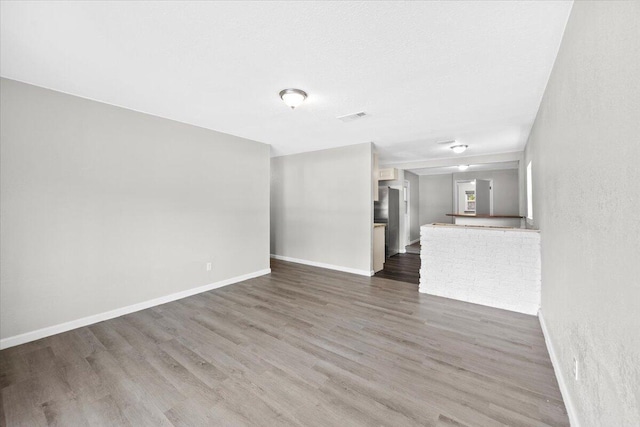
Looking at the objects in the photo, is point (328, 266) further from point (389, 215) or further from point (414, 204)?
point (414, 204)

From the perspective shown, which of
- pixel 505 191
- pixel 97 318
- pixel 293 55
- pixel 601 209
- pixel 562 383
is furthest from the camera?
pixel 505 191

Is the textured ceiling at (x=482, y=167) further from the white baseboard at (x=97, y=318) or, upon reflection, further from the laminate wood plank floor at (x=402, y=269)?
the white baseboard at (x=97, y=318)

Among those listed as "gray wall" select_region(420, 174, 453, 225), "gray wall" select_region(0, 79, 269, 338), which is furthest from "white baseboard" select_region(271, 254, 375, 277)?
"gray wall" select_region(420, 174, 453, 225)

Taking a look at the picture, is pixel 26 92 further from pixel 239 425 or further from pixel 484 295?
pixel 484 295

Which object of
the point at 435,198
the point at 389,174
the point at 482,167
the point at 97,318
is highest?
the point at 482,167

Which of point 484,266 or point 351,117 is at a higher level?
point 351,117

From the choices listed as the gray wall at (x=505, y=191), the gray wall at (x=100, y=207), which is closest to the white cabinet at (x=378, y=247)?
the gray wall at (x=100, y=207)

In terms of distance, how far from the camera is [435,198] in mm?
9414

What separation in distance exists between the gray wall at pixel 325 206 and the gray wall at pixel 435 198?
530 cm

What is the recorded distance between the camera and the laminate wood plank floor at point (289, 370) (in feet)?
5.60

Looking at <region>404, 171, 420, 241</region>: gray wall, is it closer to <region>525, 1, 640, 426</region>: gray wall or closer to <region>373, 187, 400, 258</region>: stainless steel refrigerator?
<region>373, 187, 400, 258</region>: stainless steel refrigerator

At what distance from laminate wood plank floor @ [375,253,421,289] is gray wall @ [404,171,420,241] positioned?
192 cm

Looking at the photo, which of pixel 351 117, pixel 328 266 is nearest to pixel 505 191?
pixel 328 266

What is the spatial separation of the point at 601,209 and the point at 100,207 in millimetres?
4286
